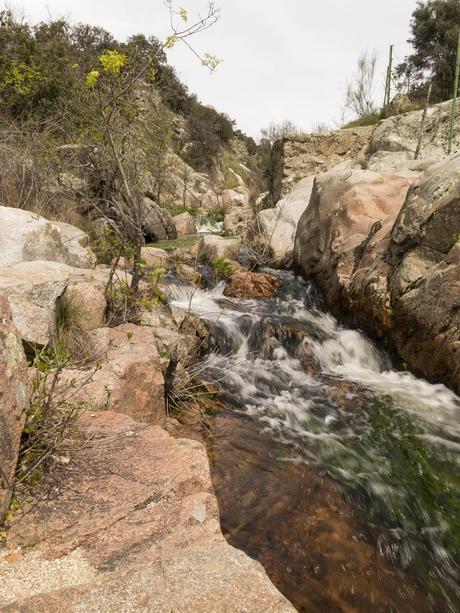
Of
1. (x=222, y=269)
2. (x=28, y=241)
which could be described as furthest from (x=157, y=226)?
(x=28, y=241)

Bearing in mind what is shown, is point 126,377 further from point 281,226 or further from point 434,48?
point 434,48

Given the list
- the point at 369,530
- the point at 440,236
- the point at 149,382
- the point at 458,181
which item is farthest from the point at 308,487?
the point at 458,181

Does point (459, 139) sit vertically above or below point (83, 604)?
above

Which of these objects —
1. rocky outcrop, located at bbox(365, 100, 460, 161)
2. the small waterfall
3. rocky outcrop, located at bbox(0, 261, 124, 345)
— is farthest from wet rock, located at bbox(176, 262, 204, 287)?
the small waterfall

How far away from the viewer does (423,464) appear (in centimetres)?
386

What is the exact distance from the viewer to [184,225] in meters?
19.9

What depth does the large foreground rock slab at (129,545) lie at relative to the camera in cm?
146

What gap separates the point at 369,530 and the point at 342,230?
19.6ft

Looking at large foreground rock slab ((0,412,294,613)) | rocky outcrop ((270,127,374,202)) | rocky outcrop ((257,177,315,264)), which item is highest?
rocky outcrop ((270,127,374,202))

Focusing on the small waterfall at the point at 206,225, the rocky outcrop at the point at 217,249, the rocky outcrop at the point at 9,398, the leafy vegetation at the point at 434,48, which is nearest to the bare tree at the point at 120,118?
the rocky outcrop at the point at 9,398

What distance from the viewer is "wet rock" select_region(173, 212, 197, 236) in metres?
19.6

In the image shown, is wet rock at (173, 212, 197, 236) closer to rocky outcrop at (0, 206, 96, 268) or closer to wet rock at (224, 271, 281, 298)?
wet rock at (224, 271, 281, 298)

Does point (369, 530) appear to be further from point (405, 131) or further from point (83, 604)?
point (405, 131)

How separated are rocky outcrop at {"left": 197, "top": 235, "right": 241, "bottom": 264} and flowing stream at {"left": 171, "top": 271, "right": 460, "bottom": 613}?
4.94 metres
